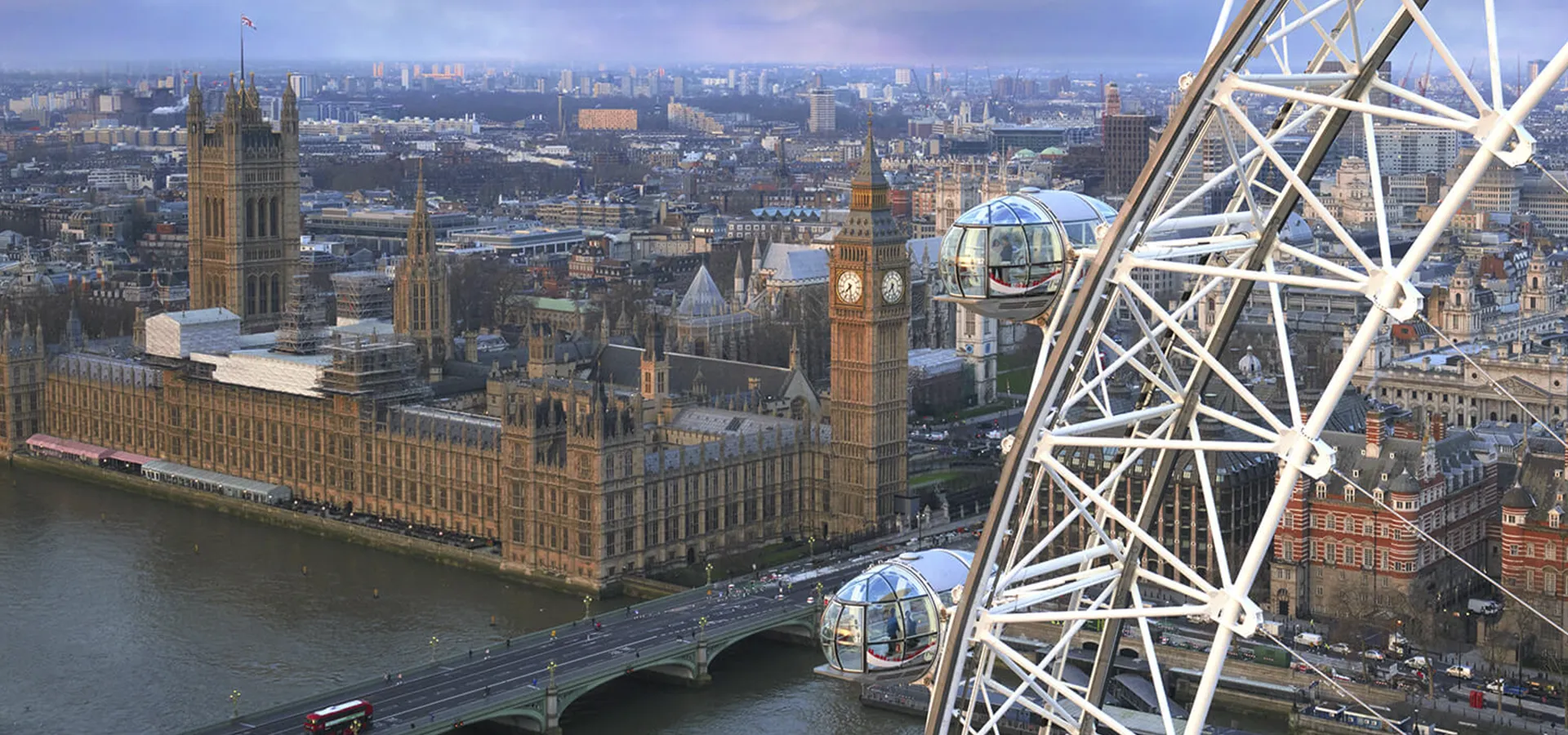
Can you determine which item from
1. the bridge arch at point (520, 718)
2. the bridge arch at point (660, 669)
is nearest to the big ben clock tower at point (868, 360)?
the bridge arch at point (660, 669)

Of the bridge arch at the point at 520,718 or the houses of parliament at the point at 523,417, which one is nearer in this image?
the bridge arch at the point at 520,718

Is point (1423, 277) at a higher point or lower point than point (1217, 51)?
lower

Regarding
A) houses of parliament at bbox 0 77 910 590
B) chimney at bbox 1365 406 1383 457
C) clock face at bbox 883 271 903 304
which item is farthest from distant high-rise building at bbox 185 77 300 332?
chimney at bbox 1365 406 1383 457

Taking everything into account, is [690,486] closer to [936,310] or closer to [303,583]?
[303,583]

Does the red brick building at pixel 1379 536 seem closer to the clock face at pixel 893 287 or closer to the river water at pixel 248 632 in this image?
the river water at pixel 248 632

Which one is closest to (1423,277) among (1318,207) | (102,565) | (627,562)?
(627,562)

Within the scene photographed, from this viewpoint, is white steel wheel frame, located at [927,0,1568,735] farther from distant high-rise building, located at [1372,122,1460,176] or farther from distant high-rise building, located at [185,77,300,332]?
distant high-rise building, located at [1372,122,1460,176]

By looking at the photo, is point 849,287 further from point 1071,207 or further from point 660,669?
point 1071,207

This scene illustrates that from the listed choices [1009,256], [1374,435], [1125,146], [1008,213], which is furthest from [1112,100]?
[1009,256]
